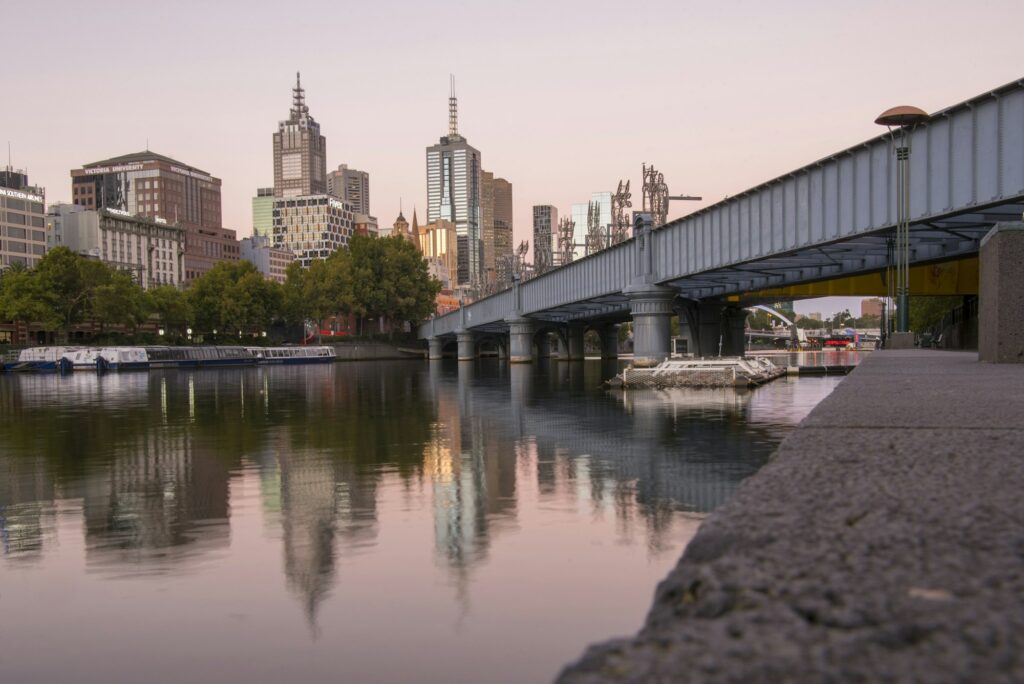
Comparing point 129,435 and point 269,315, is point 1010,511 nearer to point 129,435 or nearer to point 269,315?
point 129,435

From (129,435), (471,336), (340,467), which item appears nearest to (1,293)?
(471,336)

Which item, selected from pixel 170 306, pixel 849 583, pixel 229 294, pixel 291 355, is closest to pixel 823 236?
pixel 849 583

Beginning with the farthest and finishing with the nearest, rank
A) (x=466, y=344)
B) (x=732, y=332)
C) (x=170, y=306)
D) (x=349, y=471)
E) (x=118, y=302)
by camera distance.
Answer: (x=170, y=306), (x=466, y=344), (x=118, y=302), (x=732, y=332), (x=349, y=471)

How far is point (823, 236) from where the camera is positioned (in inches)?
1607

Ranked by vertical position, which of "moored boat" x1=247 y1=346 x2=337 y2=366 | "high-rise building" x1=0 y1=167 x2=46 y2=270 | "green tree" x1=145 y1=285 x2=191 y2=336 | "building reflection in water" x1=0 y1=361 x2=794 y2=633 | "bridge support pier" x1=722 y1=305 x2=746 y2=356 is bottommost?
"moored boat" x1=247 y1=346 x2=337 y2=366

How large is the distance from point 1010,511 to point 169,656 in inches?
250

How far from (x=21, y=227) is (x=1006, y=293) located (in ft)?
600

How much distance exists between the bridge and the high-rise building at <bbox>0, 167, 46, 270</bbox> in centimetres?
12544

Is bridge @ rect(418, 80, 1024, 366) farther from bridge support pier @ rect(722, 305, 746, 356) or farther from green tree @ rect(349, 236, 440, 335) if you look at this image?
green tree @ rect(349, 236, 440, 335)

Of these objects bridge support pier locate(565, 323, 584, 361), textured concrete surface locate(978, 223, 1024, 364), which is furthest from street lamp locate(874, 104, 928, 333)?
bridge support pier locate(565, 323, 584, 361)

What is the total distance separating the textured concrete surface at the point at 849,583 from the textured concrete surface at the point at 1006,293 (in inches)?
643

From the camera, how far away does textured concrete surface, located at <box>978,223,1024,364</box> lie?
861 inches

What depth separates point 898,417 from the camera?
→ 10.4 metres

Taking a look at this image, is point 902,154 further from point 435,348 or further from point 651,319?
point 435,348
